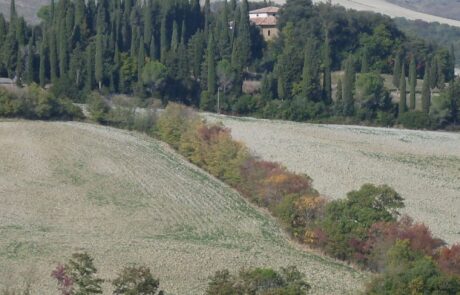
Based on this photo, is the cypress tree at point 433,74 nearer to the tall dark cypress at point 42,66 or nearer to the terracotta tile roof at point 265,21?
the terracotta tile roof at point 265,21

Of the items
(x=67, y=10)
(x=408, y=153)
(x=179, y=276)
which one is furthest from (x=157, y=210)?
(x=67, y=10)

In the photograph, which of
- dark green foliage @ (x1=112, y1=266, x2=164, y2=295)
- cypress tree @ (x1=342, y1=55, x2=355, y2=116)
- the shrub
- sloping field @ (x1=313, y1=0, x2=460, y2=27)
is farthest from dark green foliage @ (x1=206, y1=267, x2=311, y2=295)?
sloping field @ (x1=313, y1=0, x2=460, y2=27)

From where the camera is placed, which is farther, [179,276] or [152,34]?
[152,34]

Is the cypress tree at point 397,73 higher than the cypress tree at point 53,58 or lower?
lower

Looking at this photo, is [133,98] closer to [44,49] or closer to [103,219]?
[44,49]

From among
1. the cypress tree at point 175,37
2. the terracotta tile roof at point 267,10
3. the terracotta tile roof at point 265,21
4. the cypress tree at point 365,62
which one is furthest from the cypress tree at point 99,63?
the terracotta tile roof at point 267,10

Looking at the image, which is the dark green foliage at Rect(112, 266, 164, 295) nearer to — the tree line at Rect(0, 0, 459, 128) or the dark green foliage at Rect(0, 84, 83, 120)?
the dark green foliage at Rect(0, 84, 83, 120)

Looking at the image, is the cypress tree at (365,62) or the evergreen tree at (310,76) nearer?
the evergreen tree at (310,76)
